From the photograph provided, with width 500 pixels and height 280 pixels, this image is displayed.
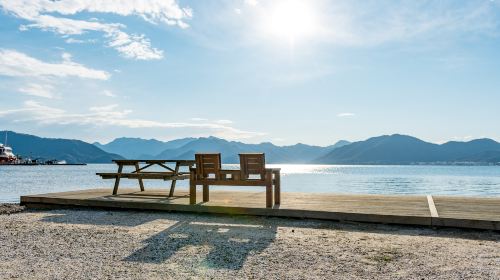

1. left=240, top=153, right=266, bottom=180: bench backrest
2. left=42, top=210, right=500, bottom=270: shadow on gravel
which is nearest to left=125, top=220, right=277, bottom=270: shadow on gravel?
left=42, top=210, right=500, bottom=270: shadow on gravel

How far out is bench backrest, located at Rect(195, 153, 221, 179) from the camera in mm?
11030

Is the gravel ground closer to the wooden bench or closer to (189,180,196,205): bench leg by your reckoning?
the wooden bench

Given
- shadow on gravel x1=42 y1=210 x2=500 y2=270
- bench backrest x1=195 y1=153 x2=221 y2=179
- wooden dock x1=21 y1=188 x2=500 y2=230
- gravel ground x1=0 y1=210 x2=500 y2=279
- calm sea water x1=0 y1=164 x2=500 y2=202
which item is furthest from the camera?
calm sea water x1=0 y1=164 x2=500 y2=202

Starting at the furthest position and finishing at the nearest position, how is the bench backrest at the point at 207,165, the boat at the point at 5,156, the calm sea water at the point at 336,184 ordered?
the boat at the point at 5,156, the calm sea water at the point at 336,184, the bench backrest at the point at 207,165

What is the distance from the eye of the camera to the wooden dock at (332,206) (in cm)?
921

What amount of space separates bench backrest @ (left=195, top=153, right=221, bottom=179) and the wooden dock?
823mm

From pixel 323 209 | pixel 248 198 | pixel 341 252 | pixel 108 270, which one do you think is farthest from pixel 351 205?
pixel 108 270

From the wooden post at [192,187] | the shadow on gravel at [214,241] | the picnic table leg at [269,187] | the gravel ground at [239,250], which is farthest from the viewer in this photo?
the wooden post at [192,187]

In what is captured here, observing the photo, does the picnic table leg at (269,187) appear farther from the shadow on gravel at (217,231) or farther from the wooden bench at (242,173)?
the shadow on gravel at (217,231)

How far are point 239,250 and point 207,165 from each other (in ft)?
13.7

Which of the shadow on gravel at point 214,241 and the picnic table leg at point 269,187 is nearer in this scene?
the shadow on gravel at point 214,241

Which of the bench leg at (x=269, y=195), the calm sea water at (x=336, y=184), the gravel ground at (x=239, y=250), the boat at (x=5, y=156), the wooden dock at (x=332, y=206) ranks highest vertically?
the boat at (x=5, y=156)

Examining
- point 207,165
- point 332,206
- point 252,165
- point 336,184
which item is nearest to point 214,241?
point 252,165

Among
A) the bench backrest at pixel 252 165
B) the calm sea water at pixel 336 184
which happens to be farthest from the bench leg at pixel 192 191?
the calm sea water at pixel 336 184
